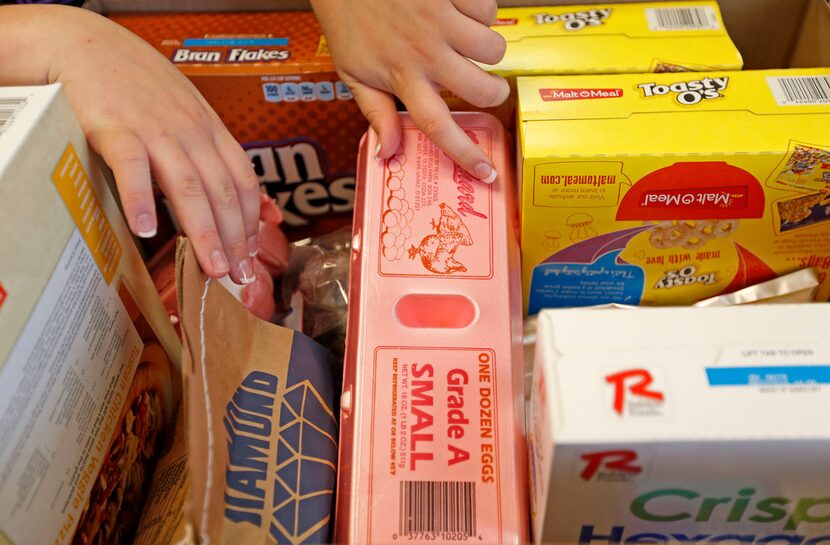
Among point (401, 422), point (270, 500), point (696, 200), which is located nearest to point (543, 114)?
point (696, 200)

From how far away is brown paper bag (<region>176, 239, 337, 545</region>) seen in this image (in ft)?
1.54

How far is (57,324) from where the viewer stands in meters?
0.49

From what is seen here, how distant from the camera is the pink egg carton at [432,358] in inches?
21.0

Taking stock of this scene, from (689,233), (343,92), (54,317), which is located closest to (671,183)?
(689,233)

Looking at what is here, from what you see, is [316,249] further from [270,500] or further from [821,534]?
[821,534]

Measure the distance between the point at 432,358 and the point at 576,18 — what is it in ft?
1.52

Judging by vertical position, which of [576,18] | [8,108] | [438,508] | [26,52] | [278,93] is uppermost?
[576,18]

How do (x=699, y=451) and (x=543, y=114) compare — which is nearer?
(x=699, y=451)

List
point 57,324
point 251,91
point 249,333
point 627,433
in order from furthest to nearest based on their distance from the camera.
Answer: point 251,91, point 249,333, point 57,324, point 627,433

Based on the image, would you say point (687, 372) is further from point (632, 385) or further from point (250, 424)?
point (250, 424)

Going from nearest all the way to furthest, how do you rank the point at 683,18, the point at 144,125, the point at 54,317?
the point at 54,317 → the point at 144,125 → the point at 683,18

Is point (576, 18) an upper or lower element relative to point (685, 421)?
upper

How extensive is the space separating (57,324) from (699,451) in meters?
0.43

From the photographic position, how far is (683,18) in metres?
0.81
